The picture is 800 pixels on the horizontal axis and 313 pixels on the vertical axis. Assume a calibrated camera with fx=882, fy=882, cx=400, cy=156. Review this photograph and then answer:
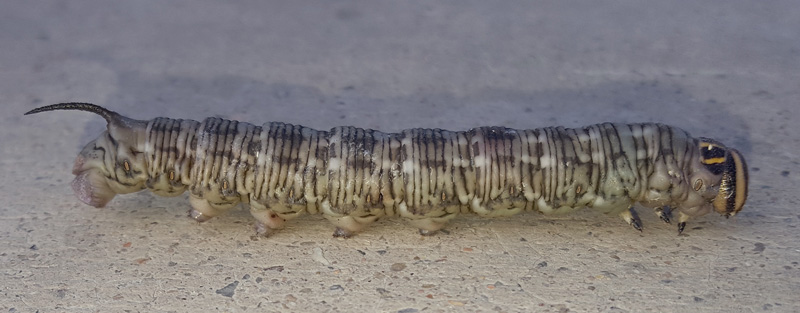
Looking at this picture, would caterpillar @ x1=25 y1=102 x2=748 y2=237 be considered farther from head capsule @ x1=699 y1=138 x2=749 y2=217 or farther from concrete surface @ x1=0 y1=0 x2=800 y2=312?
concrete surface @ x1=0 y1=0 x2=800 y2=312

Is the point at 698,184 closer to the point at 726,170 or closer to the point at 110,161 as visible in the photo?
the point at 726,170

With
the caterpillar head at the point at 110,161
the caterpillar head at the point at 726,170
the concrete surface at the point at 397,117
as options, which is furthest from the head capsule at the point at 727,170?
the caterpillar head at the point at 110,161

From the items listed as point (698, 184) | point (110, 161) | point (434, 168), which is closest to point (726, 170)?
point (698, 184)

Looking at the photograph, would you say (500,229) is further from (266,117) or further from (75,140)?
(75,140)

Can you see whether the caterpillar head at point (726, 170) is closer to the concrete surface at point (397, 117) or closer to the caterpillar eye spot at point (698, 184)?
the caterpillar eye spot at point (698, 184)

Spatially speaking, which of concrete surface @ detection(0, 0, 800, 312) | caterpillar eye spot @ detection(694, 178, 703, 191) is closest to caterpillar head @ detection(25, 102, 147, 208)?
concrete surface @ detection(0, 0, 800, 312)
